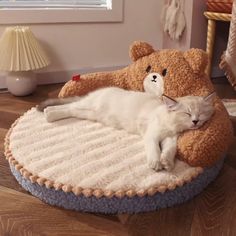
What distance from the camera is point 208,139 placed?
2.77ft

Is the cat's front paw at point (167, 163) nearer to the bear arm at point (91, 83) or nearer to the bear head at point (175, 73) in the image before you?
the bear head at point (175, 73)

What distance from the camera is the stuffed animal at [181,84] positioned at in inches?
33.2

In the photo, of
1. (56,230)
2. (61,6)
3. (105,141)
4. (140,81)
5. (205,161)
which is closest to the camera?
(56,230)

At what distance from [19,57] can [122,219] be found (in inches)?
41.7

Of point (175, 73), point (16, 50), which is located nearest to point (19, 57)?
point (16, 50)

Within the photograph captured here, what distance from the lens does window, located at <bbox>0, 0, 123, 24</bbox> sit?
170 cm

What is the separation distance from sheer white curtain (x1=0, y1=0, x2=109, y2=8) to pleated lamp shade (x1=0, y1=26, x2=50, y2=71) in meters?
0.23

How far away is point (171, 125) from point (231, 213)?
0.86ft

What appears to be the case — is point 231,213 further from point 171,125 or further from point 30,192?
point 30,192

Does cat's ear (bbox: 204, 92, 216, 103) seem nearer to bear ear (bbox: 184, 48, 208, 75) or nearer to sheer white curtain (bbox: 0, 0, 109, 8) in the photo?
bear ear (bbox: 184, 48, 208, 75)

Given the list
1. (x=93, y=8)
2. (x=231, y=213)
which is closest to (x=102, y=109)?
(x=231, y=213)

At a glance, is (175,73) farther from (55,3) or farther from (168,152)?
(55,3)

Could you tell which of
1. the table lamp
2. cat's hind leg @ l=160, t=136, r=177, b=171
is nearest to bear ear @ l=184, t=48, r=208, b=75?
cat's hind leg @ l=160, t=136, r=177, b=171

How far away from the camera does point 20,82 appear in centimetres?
161
